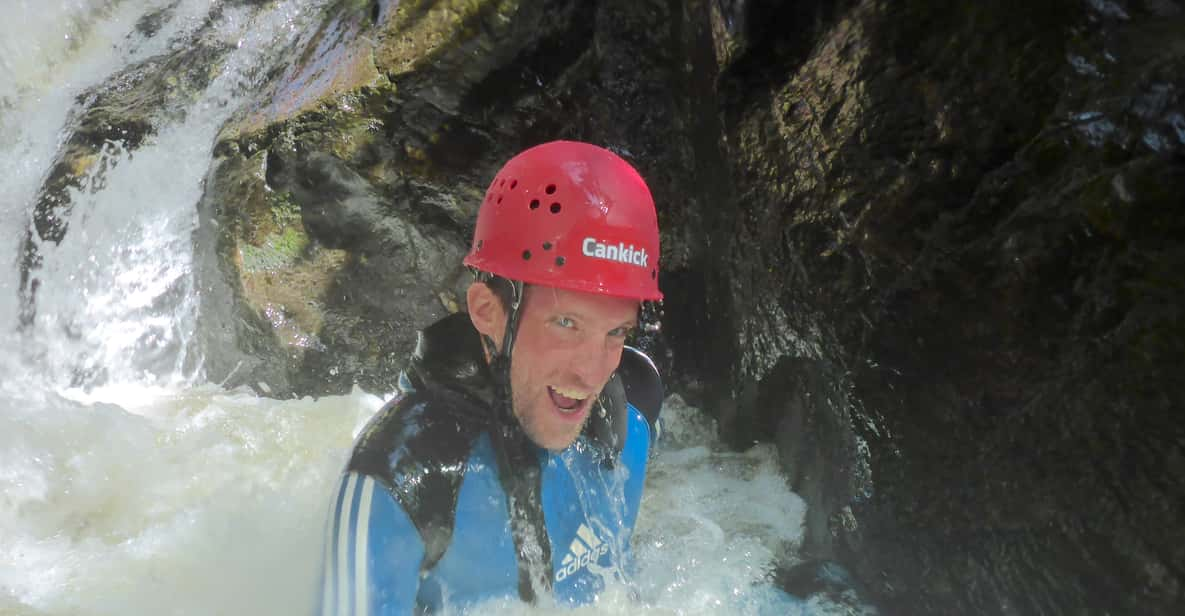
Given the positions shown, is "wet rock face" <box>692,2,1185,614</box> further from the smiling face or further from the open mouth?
the open mouth

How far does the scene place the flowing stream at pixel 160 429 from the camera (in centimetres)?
329

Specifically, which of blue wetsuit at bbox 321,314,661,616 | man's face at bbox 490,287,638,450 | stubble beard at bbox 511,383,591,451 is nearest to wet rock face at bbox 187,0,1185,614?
blue wetsuit at bbox 321,314,661,616

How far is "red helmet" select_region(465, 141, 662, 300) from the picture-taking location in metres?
2.32

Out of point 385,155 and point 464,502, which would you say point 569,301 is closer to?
point 464,502

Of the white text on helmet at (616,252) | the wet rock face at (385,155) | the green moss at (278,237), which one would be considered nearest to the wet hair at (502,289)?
the white text on helmet at (616,252)

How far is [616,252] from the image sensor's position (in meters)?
2.37

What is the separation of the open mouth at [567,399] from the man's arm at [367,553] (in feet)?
1.92

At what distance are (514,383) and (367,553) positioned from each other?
0.68 meters

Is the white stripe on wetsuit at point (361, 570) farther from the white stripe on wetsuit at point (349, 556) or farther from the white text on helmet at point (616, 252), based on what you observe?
the white text on helmet at point (616, 252)

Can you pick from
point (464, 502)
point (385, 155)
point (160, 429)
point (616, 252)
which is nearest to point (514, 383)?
point (464, 502)

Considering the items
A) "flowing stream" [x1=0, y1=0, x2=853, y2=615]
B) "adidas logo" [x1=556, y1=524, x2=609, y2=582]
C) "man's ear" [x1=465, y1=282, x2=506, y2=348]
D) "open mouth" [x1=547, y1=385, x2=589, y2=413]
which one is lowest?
"flowing stream" [x1=0, y1=0, x2=853, y2=615]

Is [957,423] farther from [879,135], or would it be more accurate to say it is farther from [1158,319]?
[879,135]

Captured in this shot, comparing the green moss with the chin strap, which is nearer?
the chin strap

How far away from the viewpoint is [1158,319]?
216 centimetres
